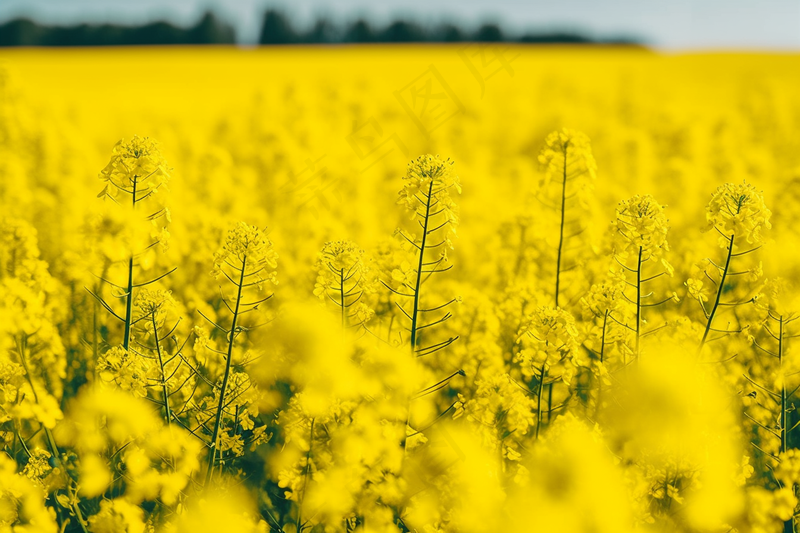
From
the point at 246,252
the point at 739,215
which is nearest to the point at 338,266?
the point at 246,252

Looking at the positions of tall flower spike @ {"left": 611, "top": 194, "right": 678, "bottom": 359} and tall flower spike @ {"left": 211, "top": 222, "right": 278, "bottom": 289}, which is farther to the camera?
tall flower spike @ {"left": 611, "top": 194, "right": 678, "bottom": 359}

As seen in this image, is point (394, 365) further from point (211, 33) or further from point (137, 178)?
point (211, 33)

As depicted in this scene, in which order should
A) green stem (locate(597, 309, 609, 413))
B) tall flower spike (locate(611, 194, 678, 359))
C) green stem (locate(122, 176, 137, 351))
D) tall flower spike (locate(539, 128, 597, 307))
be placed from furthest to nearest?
tall flower spike (locate(539, 128, 597, 307)), green stem (locate(597, 309, 609, 413)), tall flower spike (locate(611, 194, 678, 359)), green stem (locate(122, 176, 137, 351))

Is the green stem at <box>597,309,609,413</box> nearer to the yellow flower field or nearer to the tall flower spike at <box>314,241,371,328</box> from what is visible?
the yellow flower field

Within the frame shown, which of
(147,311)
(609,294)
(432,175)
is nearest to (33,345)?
(147,311)

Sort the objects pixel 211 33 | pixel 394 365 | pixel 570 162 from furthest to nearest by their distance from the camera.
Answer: pixel 211 33 < pixel 570 162 < pixel 394 365

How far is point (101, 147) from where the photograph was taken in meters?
6.85

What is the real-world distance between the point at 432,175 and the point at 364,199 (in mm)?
3276

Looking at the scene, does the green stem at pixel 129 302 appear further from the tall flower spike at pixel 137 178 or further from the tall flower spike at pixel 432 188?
the tall flower spike at pixel 432 188

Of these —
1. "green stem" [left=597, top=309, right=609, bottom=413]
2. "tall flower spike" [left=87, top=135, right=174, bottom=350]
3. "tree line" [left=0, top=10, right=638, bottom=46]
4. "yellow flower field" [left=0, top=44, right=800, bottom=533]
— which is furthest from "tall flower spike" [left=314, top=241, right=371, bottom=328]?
"tree line" [left=0, top=10, right=638, bottom=46]

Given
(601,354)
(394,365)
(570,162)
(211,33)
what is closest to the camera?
(394,365)

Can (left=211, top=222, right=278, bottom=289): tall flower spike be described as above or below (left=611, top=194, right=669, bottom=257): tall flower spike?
below

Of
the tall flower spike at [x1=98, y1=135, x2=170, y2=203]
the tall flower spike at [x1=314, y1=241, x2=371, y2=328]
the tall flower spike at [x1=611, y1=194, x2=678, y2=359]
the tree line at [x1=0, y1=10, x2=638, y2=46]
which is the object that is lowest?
the tall flower spike at [x1=314, y1=241, x2=371, y2=328]

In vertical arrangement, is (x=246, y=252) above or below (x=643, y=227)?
below
